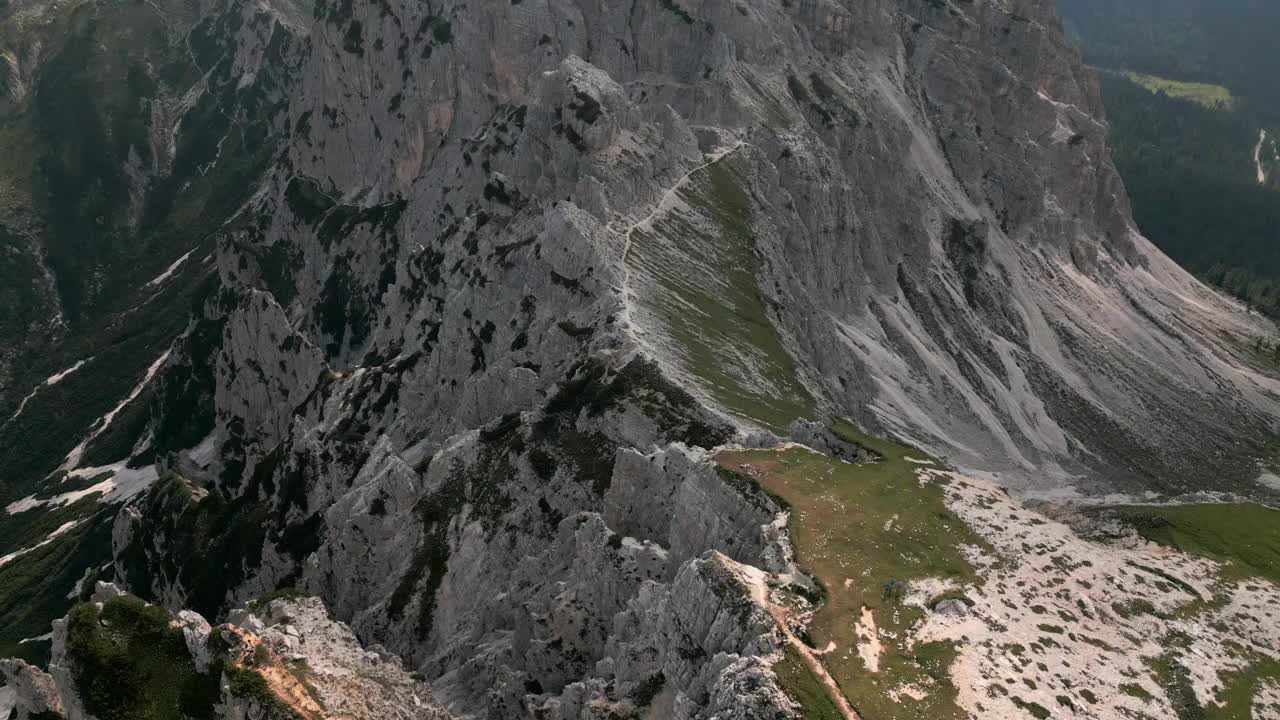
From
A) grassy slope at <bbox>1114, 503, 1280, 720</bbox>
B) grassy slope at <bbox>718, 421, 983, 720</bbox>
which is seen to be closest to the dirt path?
grassy slope at <bbox>718, 421, 983, 720</bbox>

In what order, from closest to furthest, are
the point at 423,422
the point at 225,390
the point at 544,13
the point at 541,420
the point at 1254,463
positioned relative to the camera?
the point at 541,420 < the point at 423,422 < the point at 1254,463 < the point at 225,390 < the point at 544,13

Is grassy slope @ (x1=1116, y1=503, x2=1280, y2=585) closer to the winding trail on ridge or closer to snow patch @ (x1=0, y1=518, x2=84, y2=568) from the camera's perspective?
the winding trail on ridge

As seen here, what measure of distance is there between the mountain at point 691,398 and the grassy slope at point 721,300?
62cm

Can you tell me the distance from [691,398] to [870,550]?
22257 millimetres

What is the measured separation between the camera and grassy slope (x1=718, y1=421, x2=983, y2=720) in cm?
3397

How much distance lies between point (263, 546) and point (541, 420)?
3433 centimetres

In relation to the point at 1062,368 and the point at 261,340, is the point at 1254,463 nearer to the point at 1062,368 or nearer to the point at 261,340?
the point at 1062,368

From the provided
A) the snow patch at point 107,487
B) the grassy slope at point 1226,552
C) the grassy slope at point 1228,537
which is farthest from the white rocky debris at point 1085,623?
the snow patch at point 107,487

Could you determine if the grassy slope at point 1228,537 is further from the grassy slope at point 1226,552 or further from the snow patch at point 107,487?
the snow patch at point 107,487

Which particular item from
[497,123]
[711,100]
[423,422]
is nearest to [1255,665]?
[423,422]

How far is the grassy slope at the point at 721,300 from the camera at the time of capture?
75.1m

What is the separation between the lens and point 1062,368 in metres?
158

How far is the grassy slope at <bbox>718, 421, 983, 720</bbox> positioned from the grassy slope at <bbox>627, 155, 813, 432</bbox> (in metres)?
13.9

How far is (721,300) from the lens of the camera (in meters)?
96.1
